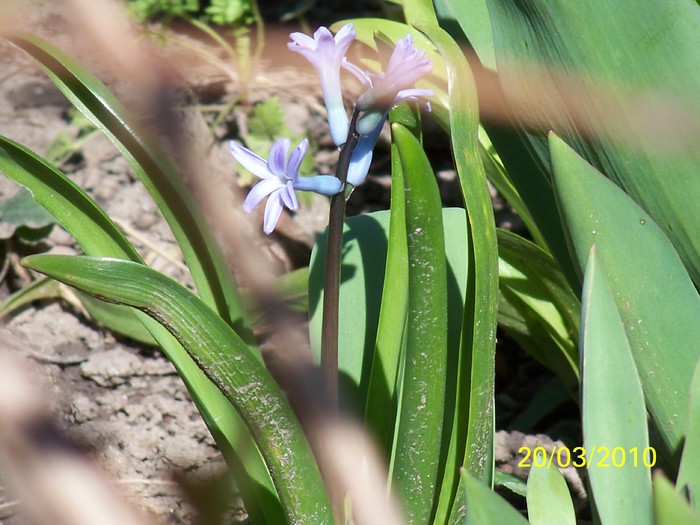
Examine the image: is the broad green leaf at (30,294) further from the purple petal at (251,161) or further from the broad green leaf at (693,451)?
the broad green leaf at (693,451)

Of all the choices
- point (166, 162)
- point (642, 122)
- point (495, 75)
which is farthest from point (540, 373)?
point (166, 162)

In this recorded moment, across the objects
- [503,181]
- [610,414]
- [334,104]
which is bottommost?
[610,414]

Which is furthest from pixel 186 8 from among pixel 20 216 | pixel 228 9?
pixel 20 216

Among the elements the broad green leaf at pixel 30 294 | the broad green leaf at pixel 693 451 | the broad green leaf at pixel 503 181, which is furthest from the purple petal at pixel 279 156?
the broad green leaf at pixel 30 294

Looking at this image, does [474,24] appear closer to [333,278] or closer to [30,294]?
[333,278]

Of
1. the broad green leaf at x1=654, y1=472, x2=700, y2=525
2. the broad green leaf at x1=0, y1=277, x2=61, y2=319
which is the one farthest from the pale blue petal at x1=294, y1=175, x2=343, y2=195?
the broad green leaf at x1=0, y1=277, x2=61, y2=319

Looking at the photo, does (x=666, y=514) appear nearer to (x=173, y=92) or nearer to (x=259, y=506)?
(x=259, y=506)
